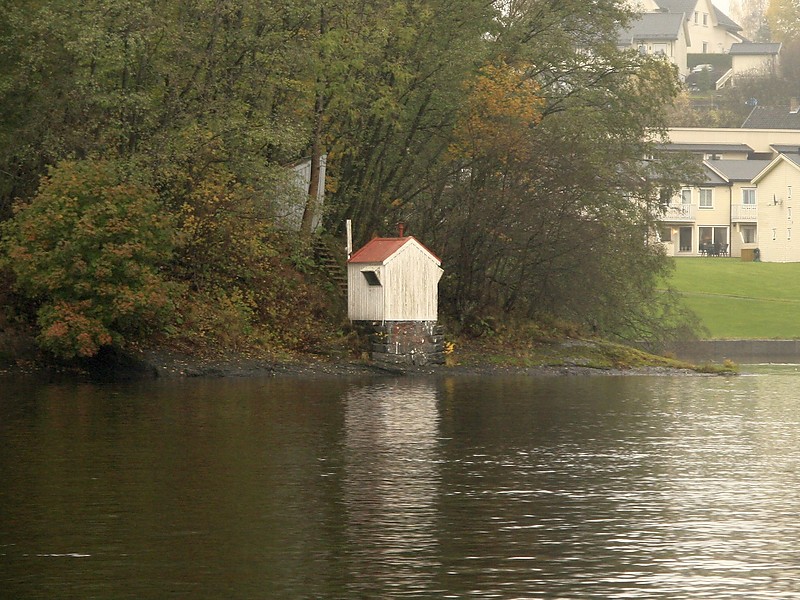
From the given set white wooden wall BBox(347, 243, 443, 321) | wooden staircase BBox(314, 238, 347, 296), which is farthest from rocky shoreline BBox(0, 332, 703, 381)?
wooden staircase BBox(314, 238, 347, 296)

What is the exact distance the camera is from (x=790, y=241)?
114 metres

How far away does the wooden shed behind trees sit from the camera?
45.2 m

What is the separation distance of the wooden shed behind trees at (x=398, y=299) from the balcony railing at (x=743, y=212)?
76368 mm

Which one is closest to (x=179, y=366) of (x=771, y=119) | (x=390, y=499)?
(x=390, y=499)

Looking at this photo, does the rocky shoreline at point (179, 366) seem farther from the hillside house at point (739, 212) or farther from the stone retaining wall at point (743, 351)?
the hillside house at point (739, 212)

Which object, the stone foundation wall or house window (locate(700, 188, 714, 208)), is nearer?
the stone foundation wall

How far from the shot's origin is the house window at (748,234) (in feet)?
390

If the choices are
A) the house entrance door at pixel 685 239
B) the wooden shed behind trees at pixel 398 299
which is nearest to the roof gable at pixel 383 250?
the wooden shed behind trees at pixel 398 299

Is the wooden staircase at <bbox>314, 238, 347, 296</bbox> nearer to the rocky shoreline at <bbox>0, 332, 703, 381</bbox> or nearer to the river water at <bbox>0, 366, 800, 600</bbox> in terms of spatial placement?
the rocky shoreline at <bbox>0, 332, 703, 381</bbox>

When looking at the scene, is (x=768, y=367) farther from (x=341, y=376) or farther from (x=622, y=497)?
(x=622, y=497)

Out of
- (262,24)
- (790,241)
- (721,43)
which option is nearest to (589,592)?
(262,24)

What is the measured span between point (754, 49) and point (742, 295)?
3631 inches

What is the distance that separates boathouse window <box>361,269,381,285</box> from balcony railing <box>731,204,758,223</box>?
77461 mm

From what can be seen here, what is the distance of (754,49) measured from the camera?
17388cm
